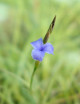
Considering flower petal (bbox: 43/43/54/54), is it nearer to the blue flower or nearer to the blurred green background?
the blue flower

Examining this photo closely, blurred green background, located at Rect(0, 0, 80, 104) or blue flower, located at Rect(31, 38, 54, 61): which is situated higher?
blurred green background, located at Rect(0, 0, 80, 104)

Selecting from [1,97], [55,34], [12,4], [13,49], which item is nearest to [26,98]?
[1,97]

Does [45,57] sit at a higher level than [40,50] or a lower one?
higher

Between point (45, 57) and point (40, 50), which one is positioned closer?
point (40, 50)

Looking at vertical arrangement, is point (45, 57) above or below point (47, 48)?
above

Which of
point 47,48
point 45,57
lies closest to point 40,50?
point 47,48

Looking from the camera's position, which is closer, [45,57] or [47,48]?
[47,48]

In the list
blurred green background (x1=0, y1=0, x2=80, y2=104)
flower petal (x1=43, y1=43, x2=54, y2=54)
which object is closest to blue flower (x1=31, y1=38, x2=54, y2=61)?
flower petal (x1=43, y1=43, x2=54, y2=54)

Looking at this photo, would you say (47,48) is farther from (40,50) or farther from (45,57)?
(45,57)
